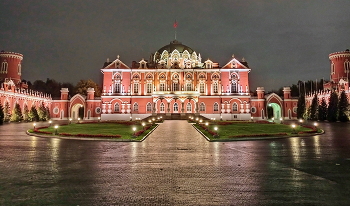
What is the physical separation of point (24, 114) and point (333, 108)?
5311 centimetres

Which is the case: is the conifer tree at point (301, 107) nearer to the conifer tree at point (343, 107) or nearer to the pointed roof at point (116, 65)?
the conifer tree at point (343, 107)

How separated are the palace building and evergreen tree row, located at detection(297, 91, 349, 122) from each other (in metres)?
3.85

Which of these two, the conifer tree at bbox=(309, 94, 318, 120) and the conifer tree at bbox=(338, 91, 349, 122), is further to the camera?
the conifer tree at bbox=(309, 94, 318, 120)

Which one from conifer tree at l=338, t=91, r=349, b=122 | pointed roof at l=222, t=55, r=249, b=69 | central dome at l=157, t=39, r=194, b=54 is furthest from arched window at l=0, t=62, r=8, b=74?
conifer tree at l=338, t=91, r=349, b=122

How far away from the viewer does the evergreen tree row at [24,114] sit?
43103mm

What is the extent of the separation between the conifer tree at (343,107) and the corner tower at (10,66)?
64231mm

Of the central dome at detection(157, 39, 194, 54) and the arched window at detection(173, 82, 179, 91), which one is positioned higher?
the central dome at detection(157, 39, 194, 54)

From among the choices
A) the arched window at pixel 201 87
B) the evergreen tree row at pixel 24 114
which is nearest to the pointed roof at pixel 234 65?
the arched window at pixel 201 87

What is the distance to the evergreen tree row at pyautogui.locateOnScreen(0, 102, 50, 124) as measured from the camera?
43103 mm

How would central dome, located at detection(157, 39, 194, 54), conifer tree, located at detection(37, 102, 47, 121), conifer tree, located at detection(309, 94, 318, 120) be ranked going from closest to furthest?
conifer tree, located at detection(309, 94, 318, 120) < conifer tree, located at detection(37, 102, 47, 121) < central dome, located at detection(157, 39, 194, 54)

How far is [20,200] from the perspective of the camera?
19.2 ft

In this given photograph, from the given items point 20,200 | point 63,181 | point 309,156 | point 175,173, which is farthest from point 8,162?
point 309,156

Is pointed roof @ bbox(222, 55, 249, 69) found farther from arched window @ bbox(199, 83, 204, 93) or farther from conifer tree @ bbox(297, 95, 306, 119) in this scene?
conifer tree @ bbox(297, 95, 306, 119)

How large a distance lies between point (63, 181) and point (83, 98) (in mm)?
51459
